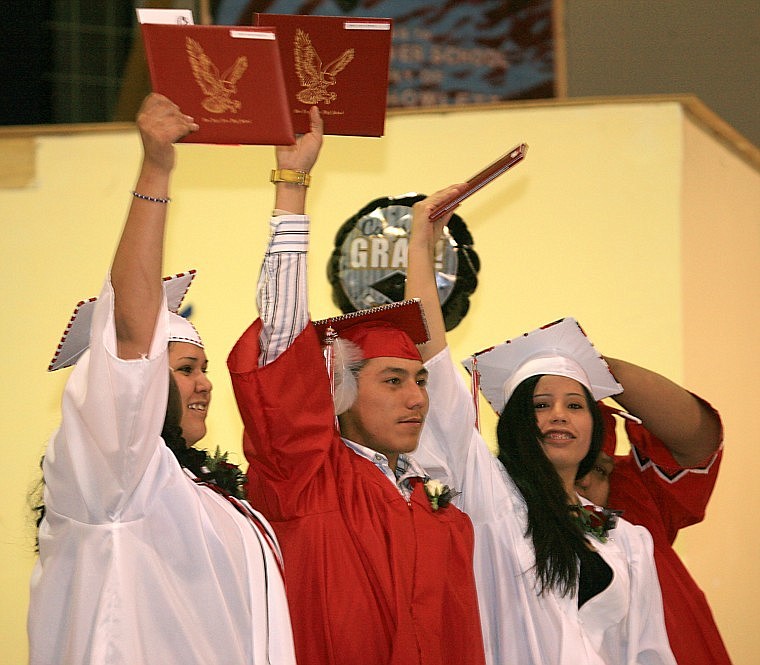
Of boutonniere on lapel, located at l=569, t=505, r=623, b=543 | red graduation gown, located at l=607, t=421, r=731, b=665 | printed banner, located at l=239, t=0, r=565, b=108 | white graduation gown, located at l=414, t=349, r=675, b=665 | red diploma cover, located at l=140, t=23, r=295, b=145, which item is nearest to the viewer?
red diploma cover, located at l=140, t=23, r=295, b=145

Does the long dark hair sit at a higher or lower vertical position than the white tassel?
lower

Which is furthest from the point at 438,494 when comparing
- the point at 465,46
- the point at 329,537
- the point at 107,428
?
the point at 465,46

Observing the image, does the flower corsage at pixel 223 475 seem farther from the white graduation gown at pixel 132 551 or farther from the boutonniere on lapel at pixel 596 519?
the boutonniere on lapel at pixel 596 519

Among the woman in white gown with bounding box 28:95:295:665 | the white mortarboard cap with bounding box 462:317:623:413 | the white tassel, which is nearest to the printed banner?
the white mortarboard cap with bounding box 462:317:623:413

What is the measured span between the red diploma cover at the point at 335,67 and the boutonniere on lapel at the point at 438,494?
2.52ft

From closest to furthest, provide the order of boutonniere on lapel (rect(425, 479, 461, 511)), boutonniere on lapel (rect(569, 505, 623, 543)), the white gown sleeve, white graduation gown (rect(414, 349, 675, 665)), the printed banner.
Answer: the white gown sleeve < boutonniere on lapel (rect(425, 479, 461, 511)) < white graduation gown (rect(414, 349, 675, 665)) < boutonniere on lapel (rect(569, 505, 623, 543)) < the printed banner

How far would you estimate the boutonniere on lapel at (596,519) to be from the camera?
9.01ft

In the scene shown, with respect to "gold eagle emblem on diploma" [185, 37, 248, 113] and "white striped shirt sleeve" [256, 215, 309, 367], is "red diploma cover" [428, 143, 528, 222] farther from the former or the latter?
"gold eagle emblem on diploma" [185, 37, 248, 113]

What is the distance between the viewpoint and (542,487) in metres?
2.71

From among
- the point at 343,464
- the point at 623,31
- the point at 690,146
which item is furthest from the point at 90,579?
the point at 623,31

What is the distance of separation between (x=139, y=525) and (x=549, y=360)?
134cm

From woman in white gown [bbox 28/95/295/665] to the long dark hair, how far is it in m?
0.80

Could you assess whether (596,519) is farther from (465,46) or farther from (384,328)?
(465,46)

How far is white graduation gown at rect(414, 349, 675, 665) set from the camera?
101 inches
